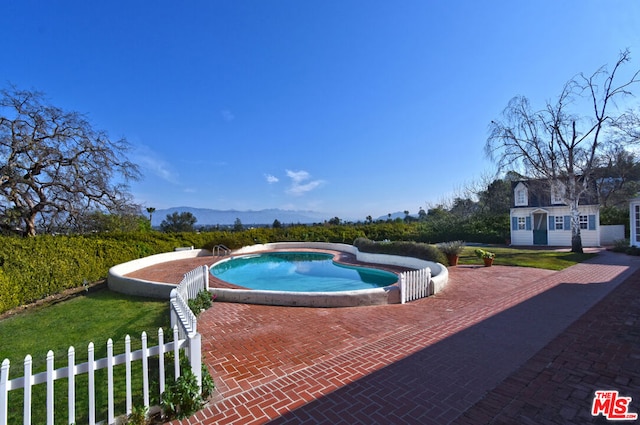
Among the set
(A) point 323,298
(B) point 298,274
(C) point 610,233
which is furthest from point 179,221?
(C) point 610,233

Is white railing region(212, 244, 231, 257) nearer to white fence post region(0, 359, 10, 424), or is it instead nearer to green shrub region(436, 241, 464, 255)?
green shrub region(436, 241, 464, 255)

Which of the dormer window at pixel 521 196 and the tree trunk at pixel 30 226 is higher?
the dormer window at pixel 521 196

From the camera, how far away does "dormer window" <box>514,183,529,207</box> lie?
76.8 ft

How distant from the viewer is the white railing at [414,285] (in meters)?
7.91

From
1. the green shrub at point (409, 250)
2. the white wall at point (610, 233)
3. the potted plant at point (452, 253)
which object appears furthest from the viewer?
the white wall at point (610, 233)

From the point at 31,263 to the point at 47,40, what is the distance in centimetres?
722

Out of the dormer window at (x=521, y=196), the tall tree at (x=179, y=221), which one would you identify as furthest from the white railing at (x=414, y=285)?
the tall tree at (x=179, y=221)

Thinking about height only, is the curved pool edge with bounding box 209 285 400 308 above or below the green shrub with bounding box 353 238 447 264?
below

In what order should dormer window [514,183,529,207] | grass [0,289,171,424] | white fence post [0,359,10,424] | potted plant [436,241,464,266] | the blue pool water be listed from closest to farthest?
white fence post [0,359,10,424], grass [0,289,171,424], the blue pool water, potted plant [436,241,464,266], dormer window [514,183,529,207]

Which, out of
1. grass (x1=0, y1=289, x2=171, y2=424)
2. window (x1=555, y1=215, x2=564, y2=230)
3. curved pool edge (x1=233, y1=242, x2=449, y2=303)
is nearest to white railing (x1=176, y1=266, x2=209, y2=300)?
grass (x1=0, y1=289, x2=171, y2=424)

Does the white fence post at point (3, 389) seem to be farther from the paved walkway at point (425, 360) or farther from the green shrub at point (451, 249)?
the green shrub at point (451, 249)

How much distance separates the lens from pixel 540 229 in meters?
22.6

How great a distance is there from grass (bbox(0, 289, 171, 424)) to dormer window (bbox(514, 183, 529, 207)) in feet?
83.7
